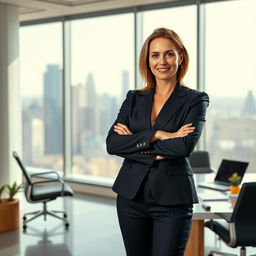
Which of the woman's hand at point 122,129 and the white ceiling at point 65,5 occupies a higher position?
the white ceiling at point 65,5

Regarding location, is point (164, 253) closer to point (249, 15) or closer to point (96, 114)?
point (249, 15)

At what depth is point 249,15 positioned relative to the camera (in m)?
6.47

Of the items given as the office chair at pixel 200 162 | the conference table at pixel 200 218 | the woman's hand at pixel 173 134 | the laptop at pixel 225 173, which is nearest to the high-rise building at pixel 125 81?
the office chair at pixel 200 162

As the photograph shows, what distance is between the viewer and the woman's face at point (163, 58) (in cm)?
220

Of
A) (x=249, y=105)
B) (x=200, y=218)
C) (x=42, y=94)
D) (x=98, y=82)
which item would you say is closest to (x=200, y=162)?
(x=249, y=105)

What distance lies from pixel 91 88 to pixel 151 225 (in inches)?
248

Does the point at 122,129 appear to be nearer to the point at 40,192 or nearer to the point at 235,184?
the point at 235,184

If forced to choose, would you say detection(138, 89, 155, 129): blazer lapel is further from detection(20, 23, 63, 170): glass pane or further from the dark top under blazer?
detection(20, 23, 63, 170): glass pane

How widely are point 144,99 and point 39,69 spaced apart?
6972 millimetres

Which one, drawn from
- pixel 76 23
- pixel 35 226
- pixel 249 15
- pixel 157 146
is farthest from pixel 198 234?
pixel 76 23

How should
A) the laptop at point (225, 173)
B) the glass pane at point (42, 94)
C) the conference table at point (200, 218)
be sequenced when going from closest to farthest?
1. the conference table at point (200, 218)
2. the laptop at point (225, 173)
3. the glass pane at point (42, 94)

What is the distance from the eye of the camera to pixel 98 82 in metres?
8.23

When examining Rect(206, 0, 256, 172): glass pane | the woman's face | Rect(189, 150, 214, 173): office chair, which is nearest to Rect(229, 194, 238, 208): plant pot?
Rect(189, 150, 214, 173): office chair

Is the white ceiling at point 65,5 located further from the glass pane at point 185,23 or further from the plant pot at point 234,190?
the plant pot at point 234,190
